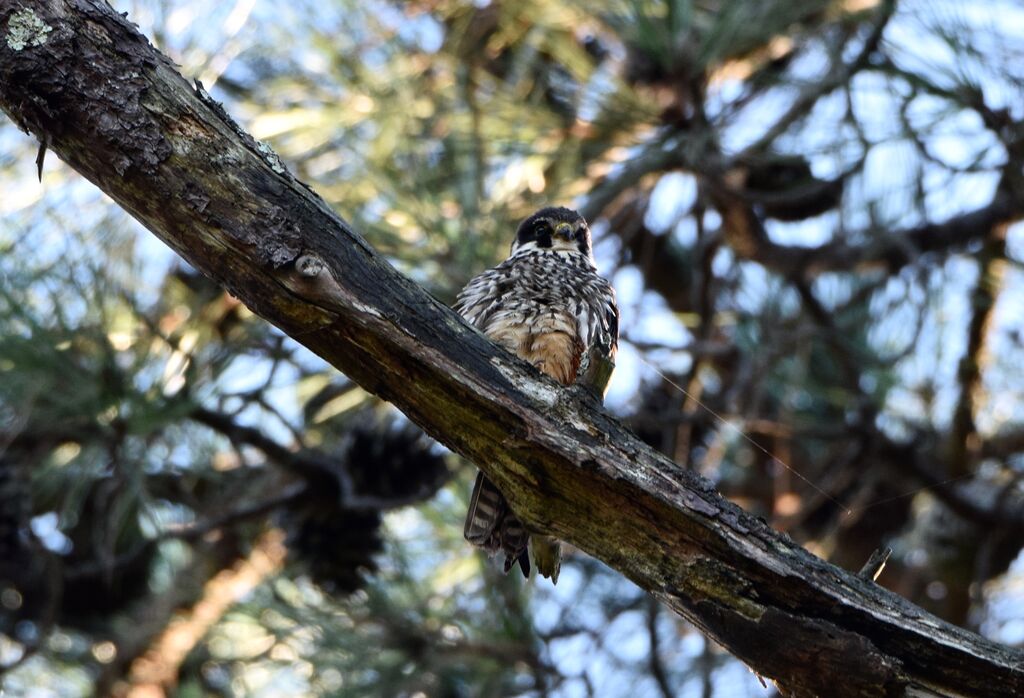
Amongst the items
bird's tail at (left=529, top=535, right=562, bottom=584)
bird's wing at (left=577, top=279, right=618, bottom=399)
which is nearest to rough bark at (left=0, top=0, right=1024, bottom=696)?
bird's wing at (left=577, top=279, right=618, bottom=399)

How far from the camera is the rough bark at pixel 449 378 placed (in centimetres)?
172

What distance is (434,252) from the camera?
3.31 meters

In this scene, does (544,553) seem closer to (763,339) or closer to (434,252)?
(434,252)

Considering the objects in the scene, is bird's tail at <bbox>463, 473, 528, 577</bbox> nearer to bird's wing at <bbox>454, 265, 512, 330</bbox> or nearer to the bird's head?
bird's wing at <bbox>454, 265, 512, 330</bbox>

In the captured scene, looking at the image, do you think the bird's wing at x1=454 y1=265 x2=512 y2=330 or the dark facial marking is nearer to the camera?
the bird's wing at x1=454 y1=265 x2=512 y2=330

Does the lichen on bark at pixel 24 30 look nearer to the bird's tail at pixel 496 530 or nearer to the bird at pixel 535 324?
the bird at pixel 535 324

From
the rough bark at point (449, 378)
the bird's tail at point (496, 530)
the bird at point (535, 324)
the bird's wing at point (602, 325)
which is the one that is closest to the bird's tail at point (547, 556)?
the bird at point (535, 324)

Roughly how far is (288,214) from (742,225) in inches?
94.5

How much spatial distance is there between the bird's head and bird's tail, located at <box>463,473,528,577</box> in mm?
880

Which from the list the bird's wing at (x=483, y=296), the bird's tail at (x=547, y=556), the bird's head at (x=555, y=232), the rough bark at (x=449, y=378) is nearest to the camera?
the rough bark at (x=449, y=378)

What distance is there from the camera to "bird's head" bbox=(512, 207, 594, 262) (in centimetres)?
326

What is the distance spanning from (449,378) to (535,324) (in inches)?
35.8

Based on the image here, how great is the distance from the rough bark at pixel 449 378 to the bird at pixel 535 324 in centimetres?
49

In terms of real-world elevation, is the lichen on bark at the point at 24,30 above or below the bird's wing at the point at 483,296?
below
